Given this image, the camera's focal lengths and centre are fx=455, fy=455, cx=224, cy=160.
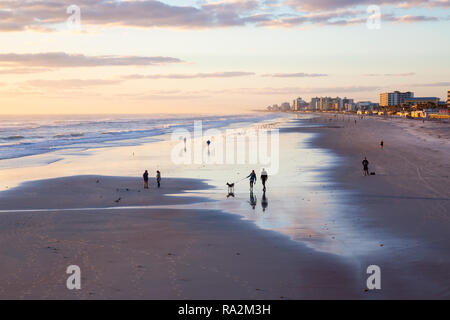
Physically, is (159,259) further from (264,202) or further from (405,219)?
(405,219)

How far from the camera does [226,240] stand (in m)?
15.6

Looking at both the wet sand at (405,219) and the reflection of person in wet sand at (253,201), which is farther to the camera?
the reflection of person in wet sand at (253,201)

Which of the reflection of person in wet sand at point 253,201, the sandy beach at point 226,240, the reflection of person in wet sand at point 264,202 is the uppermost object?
the sandy beach at point 226,240

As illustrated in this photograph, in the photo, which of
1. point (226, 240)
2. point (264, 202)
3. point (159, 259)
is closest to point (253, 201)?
point (264, 202)

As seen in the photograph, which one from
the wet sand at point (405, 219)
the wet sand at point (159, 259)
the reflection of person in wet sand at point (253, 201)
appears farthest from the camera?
the reflection of person in wet sand at point (253, 201)

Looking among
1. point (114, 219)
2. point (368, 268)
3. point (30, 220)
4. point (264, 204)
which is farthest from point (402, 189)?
point (30, 220)

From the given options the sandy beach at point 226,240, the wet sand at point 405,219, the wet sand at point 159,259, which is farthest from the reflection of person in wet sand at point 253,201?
the wet sand at point 405,219

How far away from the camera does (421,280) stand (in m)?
11.5

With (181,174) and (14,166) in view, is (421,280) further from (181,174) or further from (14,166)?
(14,166)

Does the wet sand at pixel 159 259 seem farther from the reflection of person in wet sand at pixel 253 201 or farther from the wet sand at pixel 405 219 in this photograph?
the reflection of person in wet sand at pixel 253 201

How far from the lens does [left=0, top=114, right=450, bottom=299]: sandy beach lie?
1136 centimetres

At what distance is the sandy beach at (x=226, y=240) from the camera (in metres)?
11.4

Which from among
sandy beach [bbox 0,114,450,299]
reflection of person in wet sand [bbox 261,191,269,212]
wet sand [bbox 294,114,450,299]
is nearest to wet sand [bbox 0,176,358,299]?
sandy beach [bbox 0,114,450,299]

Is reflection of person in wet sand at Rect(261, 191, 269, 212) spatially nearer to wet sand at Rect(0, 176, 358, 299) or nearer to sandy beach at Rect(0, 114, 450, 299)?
sandy beach at Rect(0, 114, 450, 299)
